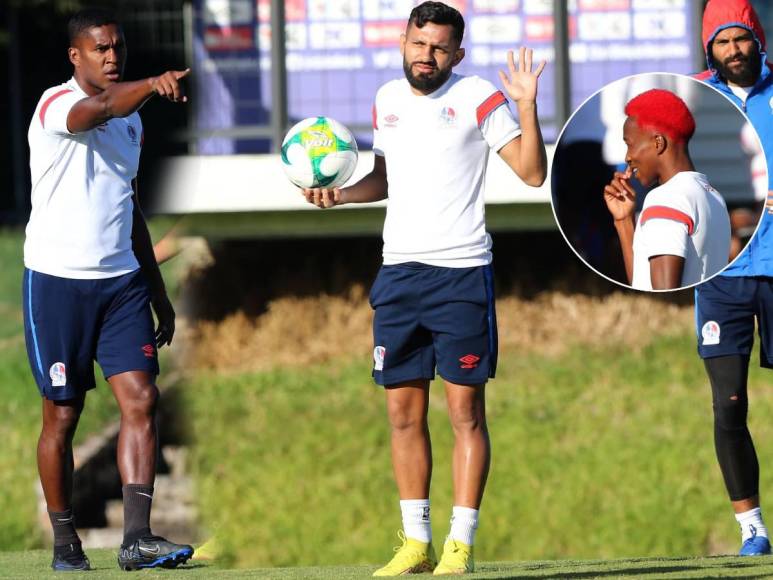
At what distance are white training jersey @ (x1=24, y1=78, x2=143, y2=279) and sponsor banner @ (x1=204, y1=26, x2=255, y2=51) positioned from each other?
22.2 feet

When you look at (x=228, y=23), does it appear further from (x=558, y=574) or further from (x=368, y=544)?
(x=558, y=574)

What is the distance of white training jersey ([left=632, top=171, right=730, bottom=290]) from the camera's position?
6246 millimetres

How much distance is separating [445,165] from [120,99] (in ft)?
3.84

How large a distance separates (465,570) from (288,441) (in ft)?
22.4

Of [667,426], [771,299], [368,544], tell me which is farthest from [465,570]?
[667,426]

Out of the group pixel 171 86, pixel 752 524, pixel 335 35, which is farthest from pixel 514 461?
pixel 171 86

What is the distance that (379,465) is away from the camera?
12266 millimetres

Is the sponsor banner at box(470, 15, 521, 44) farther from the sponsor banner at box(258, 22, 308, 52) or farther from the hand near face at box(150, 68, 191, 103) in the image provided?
the hand near face at box(150, 68, 191, 103)

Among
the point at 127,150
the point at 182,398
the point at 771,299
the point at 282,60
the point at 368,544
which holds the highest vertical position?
the point at 282,60

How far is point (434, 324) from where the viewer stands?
5.98 m

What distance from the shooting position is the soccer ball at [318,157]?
6020 mm

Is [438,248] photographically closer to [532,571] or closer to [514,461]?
[532,571]

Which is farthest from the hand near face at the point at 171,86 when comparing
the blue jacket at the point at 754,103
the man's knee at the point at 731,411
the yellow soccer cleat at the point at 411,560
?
the man's knee at the point at 731,411

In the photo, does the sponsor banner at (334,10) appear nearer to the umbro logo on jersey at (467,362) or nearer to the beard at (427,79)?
the beard at (427,79)
